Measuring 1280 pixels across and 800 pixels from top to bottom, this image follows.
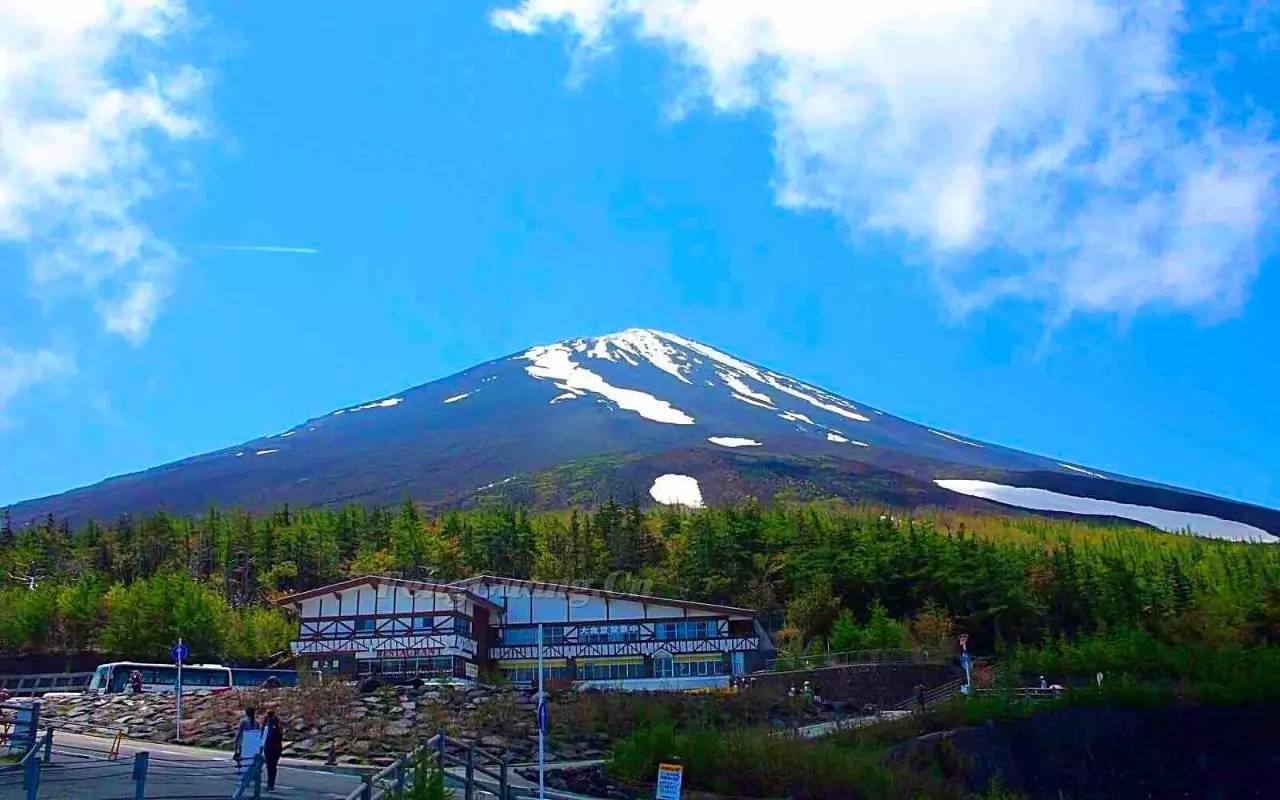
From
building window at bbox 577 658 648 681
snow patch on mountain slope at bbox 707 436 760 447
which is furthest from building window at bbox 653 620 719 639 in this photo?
snow patch on mountain slope at bbox 707 436 760 447

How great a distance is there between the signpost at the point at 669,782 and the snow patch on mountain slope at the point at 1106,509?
91890mm

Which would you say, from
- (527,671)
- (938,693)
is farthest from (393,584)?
(938,693)

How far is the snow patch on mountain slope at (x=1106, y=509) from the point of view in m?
102

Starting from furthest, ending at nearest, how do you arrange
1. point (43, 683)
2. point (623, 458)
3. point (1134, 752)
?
point (623, 458) → point (43, 683) → point (1134, 752)

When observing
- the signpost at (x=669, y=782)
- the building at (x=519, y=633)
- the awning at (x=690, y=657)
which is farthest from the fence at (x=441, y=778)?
the awning at (x=690, y=657)

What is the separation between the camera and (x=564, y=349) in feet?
605

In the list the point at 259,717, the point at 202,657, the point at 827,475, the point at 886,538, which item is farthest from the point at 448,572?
the point at 827,475

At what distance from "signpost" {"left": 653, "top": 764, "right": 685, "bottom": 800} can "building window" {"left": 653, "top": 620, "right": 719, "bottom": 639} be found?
91.6 feet

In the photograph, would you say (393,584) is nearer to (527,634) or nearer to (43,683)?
(527,634)

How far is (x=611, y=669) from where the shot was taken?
3828 cm

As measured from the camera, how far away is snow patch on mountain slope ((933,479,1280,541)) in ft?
334

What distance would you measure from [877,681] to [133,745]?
20.8m

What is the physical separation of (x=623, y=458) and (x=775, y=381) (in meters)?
72.6

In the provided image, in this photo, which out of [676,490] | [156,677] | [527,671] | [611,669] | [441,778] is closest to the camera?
[441,778]
